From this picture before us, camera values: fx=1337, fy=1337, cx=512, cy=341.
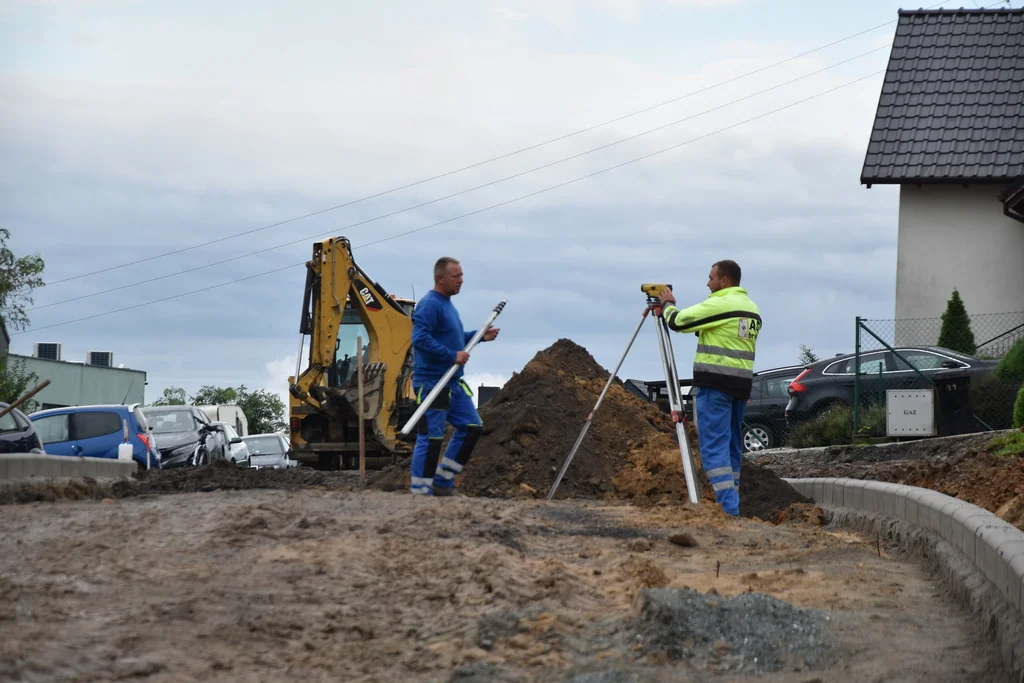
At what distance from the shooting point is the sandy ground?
15.6 feet

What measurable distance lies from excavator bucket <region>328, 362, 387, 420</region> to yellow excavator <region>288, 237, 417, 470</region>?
0.05 feet

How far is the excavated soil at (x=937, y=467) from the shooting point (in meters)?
9.54

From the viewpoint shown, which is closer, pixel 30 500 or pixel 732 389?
pixel 732 389

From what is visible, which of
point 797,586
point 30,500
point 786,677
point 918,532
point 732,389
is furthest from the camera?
point 30,500

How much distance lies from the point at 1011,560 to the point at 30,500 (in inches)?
333

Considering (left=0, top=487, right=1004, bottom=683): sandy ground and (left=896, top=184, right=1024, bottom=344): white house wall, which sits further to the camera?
(left=896, top=184, right=1024, bottom=344): white house wall

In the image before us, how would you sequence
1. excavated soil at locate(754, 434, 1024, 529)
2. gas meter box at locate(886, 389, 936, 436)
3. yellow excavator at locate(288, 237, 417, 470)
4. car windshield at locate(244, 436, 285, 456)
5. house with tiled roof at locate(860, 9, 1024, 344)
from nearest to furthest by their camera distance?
excavated soil at locate(754, 434, 1024, 529) → gas meter box at locate(886, 389, 936, 436) → yellow excavator at locate(288, 237, 417, 470) → house with tiled roof at locate(860, 9, 1024, 344) → car windshield at locate(244, 436, 285, 456)

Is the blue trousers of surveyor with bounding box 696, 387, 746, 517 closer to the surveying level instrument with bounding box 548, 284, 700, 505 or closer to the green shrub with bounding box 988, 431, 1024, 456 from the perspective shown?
the surveying level instrument with bounding box 548, 284, 700, 505

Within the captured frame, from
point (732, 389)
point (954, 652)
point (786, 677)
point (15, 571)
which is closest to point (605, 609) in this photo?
point (786, 677)

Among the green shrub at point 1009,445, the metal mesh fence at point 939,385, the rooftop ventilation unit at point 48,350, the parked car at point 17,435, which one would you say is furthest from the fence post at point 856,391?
the rooftop ventilation unit at point 48,350

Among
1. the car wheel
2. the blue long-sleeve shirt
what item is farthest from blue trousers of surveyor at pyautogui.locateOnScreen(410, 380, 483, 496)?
the car wheel

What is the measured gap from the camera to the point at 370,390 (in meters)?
19.9

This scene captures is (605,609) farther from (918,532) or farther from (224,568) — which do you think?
(918,532)

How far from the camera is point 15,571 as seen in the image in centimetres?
596
